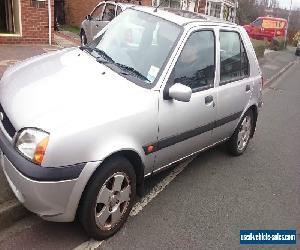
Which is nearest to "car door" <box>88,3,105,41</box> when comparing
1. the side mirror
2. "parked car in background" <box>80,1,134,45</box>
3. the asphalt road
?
"parked car in background" <box>80,1,134,45</box>

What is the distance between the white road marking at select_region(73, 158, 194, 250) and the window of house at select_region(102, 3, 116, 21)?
807 cm

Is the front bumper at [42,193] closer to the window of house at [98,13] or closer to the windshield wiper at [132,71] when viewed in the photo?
the windshield wiper at [132,71]

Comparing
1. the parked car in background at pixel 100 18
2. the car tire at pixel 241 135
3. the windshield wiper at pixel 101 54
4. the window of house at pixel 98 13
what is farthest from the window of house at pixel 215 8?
the windshield wiper at pixel 101 54

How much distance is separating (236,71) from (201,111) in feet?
3.77

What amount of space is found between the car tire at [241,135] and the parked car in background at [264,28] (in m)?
25.2

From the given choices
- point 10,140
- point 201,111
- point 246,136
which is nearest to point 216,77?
point 201,111

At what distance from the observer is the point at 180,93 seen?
3.64m

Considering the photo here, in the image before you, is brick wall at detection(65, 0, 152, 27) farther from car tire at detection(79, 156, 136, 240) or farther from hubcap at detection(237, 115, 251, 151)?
car tire at detection(79, 156, 136, 240)

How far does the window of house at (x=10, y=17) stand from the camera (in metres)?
11.2

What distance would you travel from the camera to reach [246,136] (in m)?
5.92

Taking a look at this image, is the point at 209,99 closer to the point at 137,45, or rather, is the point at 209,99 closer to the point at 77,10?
the point at 137,45

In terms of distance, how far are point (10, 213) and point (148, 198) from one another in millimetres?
1464

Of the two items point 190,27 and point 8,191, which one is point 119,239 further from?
point 190,27

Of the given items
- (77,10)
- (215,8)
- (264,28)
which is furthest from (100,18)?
(215,8)
